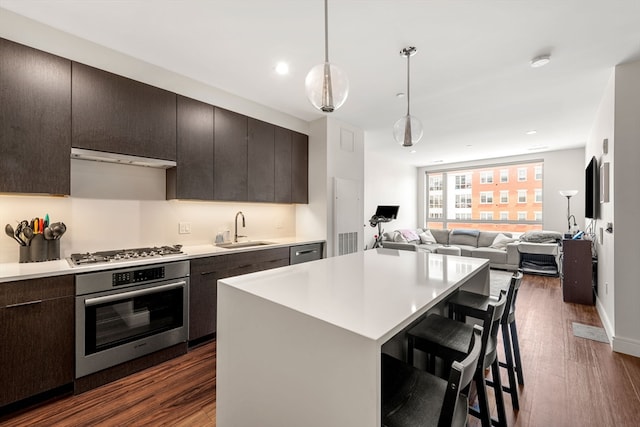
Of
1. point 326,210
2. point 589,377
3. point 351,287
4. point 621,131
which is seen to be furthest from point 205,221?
point 621,131

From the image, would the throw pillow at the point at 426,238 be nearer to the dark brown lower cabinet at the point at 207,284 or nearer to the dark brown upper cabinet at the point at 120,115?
the dark brown lower cabinet at the point at 207,284

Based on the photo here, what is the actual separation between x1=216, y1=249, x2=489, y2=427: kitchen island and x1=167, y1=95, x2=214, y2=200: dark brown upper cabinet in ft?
5.09

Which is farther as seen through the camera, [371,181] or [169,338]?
[371,181]

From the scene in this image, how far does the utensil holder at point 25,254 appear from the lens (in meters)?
1.94

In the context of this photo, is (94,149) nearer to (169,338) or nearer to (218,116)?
(218,116)

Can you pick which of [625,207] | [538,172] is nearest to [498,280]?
[625,207]

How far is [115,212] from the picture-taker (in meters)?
2.48

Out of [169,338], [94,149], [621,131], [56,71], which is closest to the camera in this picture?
[56,71]

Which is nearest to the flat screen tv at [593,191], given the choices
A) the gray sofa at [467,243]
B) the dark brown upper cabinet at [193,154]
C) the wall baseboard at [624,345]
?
the wall baseboard at [624,345]

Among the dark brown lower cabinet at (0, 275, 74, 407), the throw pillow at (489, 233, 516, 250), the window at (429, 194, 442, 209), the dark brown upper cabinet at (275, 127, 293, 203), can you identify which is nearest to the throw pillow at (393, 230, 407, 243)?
the throw pillow at (489, 233, 516, 250)

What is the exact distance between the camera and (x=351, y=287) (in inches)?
53.3

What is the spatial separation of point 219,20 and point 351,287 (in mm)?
2003

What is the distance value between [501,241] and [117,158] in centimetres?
679

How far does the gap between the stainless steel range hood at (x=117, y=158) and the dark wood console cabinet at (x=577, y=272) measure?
16.5 feet
